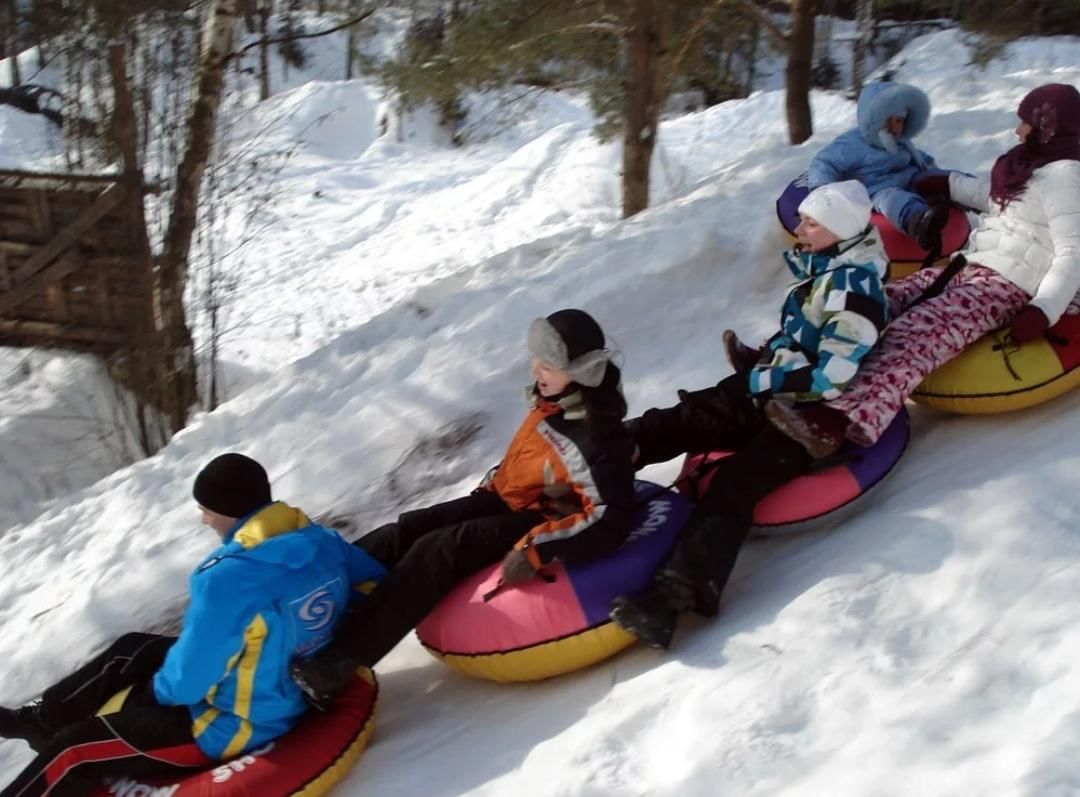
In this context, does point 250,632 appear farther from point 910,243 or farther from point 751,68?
point 751,68

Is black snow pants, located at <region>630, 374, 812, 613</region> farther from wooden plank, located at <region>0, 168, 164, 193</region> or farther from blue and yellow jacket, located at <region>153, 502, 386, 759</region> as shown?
wooden plank, located at <region>0, 168, 164, 193</region>

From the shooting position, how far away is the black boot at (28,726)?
2.81m

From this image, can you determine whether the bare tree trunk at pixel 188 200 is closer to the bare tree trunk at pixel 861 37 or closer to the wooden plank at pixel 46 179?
the wooden plank at pixel 46 179

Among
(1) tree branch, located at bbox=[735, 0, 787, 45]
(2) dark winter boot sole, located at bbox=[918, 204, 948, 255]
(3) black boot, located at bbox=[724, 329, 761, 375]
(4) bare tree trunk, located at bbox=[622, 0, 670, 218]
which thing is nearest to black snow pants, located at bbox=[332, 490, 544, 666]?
(3) black boot, located at bbox=[724, 329, 761, 375]

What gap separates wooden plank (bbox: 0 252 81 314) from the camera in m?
7.65

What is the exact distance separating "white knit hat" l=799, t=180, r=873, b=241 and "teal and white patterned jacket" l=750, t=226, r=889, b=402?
49mm

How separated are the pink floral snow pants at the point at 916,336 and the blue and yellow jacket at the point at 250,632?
167cm

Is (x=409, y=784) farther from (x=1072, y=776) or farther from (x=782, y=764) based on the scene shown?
(x=1072, y=776)

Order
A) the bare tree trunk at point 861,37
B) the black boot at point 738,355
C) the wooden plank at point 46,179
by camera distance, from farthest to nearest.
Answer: the bare tree trunk at point 861,37, the wooden plank at point 46,179, the black boot at point 738,355

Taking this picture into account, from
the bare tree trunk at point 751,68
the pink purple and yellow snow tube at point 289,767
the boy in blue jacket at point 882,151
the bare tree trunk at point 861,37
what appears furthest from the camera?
the bare tree trunk at point 861,37

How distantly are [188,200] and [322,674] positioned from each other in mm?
4771

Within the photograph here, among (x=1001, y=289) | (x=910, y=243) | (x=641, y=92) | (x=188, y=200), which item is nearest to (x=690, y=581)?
(x=1001, y=289)

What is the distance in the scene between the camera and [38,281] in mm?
7766

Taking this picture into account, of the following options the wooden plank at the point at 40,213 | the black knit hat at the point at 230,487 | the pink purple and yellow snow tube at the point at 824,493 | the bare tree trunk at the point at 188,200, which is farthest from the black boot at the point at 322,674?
the wooden plank at the point at 40,213
